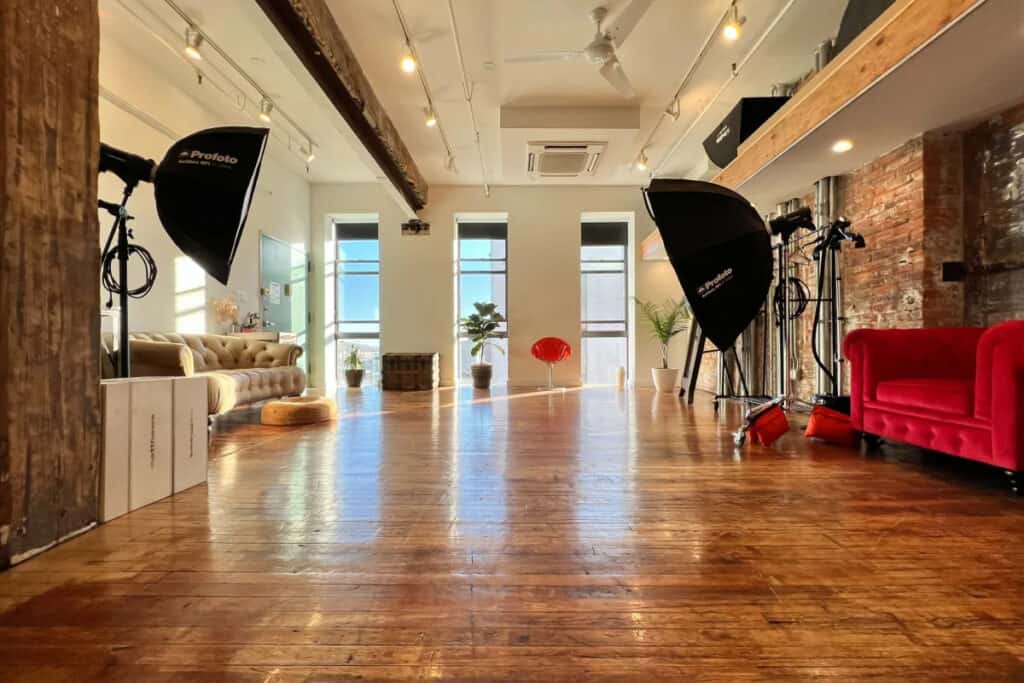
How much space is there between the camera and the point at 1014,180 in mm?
3055

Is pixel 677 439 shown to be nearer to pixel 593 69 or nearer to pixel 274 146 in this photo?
pixel 593 69

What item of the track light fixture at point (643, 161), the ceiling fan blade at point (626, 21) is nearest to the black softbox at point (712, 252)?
the ceiling fan blade at point (626, 21)

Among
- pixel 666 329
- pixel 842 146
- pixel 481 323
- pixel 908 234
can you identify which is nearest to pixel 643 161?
pixel 666 329

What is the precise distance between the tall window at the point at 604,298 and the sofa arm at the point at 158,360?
6.67 meters

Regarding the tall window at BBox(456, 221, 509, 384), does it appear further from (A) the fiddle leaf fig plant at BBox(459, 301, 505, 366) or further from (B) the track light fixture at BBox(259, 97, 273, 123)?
(B) the track light fixture at BBox(259, 97, 273, 123)

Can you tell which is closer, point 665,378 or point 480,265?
point 665,378

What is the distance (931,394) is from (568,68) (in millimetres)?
4223

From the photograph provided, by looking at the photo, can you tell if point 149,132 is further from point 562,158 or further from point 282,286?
point 562,158

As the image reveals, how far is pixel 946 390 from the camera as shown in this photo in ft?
7.54

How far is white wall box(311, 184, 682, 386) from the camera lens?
27.5 ft

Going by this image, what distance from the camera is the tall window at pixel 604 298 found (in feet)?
29.1

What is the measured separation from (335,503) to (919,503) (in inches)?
92.8

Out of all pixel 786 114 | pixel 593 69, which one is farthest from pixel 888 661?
pixel 593 69

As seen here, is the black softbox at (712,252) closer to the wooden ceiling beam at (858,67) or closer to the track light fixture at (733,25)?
the wooden ceiling beam at (858,67)
